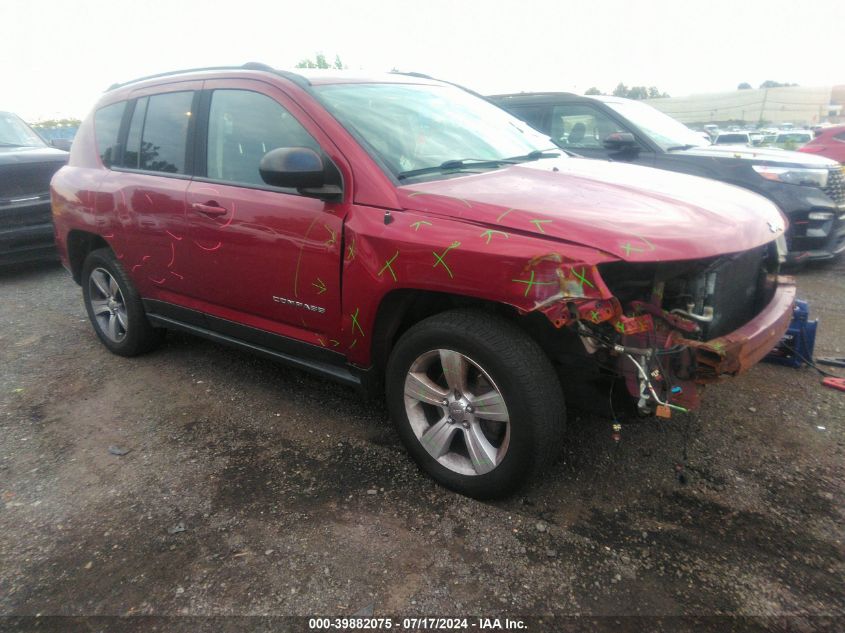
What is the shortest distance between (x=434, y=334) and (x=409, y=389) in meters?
0.33

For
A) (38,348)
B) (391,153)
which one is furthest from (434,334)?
(38,348)

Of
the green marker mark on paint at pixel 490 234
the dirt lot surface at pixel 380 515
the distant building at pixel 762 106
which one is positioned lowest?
the dirt lot surface at pixel 380 515

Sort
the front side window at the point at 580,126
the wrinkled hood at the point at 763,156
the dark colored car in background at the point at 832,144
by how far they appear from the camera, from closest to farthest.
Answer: the wrinkled hood at the point at 763,156 → the front side window at the point at 580,126 → the dark colored car in background at the point at 832,144

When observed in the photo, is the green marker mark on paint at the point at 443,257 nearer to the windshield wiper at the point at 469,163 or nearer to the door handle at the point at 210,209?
the windshield wiper at the point at 469,163

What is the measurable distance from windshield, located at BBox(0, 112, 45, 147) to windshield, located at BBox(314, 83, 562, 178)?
21.3ft

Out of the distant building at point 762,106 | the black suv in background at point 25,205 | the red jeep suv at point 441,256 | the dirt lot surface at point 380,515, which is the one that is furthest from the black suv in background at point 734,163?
the distant building at point 762,106

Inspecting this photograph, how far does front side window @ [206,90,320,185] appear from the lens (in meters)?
2.96

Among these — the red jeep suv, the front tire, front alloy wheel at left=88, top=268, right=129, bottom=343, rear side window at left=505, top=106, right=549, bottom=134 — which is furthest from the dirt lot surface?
rear side window at left=505, top=106, right=549, bottom=134

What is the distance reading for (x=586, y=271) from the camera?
2.04m

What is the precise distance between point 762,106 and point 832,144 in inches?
1854

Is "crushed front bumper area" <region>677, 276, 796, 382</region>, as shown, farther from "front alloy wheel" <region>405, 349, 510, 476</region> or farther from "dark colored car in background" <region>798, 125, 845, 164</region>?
"dark colored car in background" <region>798, 125, 845, 164</region>

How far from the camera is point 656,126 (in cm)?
642

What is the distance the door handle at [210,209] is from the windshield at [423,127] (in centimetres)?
79

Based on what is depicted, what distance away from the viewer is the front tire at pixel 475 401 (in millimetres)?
2295
